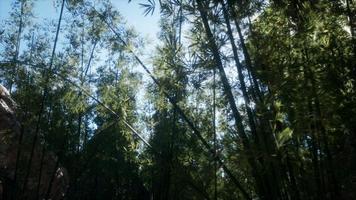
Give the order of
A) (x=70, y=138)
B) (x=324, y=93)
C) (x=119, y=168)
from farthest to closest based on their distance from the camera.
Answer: (x=119, y=168) → (x=70, y=138) → (x=324, y=93)

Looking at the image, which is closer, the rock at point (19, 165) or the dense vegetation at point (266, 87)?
the dense vegetation at point (266, 87)

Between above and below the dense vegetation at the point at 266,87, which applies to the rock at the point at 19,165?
above

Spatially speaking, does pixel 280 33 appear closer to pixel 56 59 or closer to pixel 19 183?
pixel 56 59

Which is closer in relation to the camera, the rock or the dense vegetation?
the dense vegetation

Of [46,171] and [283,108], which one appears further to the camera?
[46,171]

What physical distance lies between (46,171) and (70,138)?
1501 millimetres

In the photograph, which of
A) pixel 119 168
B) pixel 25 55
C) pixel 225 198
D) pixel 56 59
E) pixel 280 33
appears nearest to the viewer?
pixel 280 33

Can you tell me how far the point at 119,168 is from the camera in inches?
637

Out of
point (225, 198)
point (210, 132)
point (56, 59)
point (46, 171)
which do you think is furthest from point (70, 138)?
point (210, 132)

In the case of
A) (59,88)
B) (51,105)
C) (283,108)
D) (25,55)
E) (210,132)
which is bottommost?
(283,108)

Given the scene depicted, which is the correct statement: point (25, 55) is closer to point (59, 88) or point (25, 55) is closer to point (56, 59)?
point (56, 59)

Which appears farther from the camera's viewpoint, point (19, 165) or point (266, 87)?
point (19, 165)

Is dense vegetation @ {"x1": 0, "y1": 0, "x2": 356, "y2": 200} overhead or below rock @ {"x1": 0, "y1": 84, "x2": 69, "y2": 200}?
below

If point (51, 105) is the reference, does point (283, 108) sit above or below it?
below
